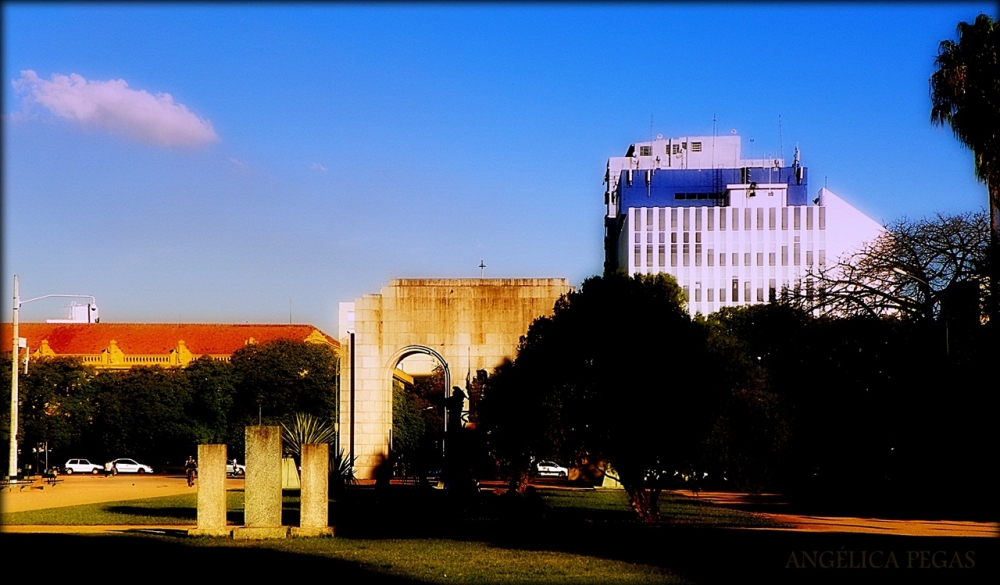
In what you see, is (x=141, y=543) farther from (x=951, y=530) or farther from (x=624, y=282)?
(x=951, y=530)

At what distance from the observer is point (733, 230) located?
128m

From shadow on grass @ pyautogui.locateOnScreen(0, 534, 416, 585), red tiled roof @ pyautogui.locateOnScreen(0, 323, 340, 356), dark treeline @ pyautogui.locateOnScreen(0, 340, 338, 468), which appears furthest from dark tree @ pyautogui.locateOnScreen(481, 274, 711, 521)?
red tiled roof @ pyautogui.locateOnScreen(0, 323, 340, 356)

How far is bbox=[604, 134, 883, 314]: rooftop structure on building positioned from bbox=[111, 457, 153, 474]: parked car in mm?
57312

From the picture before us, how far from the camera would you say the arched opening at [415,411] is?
6112 cm

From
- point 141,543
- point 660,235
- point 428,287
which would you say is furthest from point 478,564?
point 660,235

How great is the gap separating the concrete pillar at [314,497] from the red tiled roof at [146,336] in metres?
94.8

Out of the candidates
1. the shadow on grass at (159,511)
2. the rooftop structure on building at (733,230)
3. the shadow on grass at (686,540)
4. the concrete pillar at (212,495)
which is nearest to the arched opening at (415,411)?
the shadow on grass at (159,511)

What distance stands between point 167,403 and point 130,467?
19.7ft

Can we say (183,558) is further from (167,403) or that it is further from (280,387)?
(280,387)

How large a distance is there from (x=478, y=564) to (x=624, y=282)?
12.4 meters

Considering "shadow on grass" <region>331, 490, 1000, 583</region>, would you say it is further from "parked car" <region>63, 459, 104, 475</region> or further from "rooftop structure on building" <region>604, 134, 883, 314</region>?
"rooftop structure on building" <region>604, 134, 883, 314</region>

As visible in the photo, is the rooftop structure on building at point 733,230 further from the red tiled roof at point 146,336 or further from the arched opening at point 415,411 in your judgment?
the red tiled roof at point 146,336

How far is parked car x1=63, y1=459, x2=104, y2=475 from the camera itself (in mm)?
87787

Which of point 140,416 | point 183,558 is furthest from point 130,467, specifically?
point 183,558
